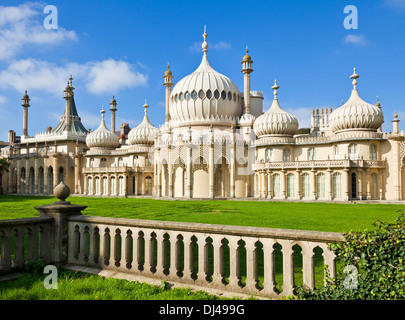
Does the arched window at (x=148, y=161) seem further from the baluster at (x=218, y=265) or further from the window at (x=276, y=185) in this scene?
the baluster at (x=218, y=265)

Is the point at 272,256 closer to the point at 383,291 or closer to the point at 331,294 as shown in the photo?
the point at 331,294

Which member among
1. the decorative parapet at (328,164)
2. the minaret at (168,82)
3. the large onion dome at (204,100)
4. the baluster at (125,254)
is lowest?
the baluster at (125,254)

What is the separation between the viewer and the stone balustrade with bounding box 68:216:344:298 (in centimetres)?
564

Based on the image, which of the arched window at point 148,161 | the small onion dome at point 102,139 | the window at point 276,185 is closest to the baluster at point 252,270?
the window at point 276,185

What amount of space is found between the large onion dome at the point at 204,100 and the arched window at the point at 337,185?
626 inches

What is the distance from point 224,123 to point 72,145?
1272 inches

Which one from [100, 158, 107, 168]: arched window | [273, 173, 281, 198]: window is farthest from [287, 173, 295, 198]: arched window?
[100, 158, 107, 168]: arched window

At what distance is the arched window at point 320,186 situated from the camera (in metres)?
35.8

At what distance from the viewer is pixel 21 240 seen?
23.7 feet

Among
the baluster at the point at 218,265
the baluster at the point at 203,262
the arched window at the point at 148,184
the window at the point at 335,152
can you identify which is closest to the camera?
the baluster at the point at 218,265

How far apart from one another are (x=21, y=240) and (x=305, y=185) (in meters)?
A: 33.3

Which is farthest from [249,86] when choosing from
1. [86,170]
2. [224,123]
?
[86,170]

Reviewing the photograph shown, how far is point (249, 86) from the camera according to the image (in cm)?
4841

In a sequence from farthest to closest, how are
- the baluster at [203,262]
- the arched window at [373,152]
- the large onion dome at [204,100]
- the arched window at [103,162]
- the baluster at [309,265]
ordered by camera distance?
the arched window at [103,162]
the large onion dome at [204,100]
the arched window at [373,152]
the baluster at [203,262]
the baluster at [309,265]
